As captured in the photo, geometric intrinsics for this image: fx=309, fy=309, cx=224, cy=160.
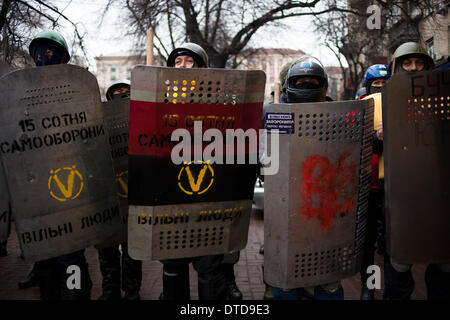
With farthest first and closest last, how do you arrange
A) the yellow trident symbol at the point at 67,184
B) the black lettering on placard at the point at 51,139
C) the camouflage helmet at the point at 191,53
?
1. the camouflage helmet at the point at 191,53
2. the yellow trident symbol at the point at 67,184
3. the black lettering on placard at the point at 51,139

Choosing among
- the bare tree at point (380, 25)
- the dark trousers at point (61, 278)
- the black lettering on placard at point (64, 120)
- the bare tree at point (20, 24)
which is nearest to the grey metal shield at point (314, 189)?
the black lettering on placard at point (64, 120)

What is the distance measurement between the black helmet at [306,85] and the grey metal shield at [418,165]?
487 millimetres

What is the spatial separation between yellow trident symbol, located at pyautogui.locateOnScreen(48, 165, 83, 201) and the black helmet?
148 centimetres

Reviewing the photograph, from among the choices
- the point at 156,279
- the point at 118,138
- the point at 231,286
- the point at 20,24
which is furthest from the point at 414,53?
the point at 20,24

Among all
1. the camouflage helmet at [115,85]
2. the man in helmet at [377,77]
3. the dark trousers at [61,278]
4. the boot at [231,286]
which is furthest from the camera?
the camouflage helmet at [115,85]

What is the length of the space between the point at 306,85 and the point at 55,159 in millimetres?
1661

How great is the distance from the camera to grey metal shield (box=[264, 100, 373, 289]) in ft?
5.53

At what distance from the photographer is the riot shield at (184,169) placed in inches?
64.9

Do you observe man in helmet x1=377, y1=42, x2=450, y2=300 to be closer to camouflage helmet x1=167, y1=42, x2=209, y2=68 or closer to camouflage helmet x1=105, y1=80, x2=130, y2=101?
camouflage helmet x1=167, y1=42, x2=209, y2=68

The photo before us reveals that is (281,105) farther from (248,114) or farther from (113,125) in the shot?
(113,125)

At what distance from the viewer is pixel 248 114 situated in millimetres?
1796

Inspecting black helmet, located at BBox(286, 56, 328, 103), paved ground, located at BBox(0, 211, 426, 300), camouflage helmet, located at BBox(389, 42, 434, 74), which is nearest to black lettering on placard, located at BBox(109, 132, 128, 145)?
black helmet, located at BBox(286, 56, 328, 103)

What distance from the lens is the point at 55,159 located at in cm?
187

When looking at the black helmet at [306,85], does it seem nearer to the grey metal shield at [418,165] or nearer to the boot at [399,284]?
the grey metal shield at [418,165]
